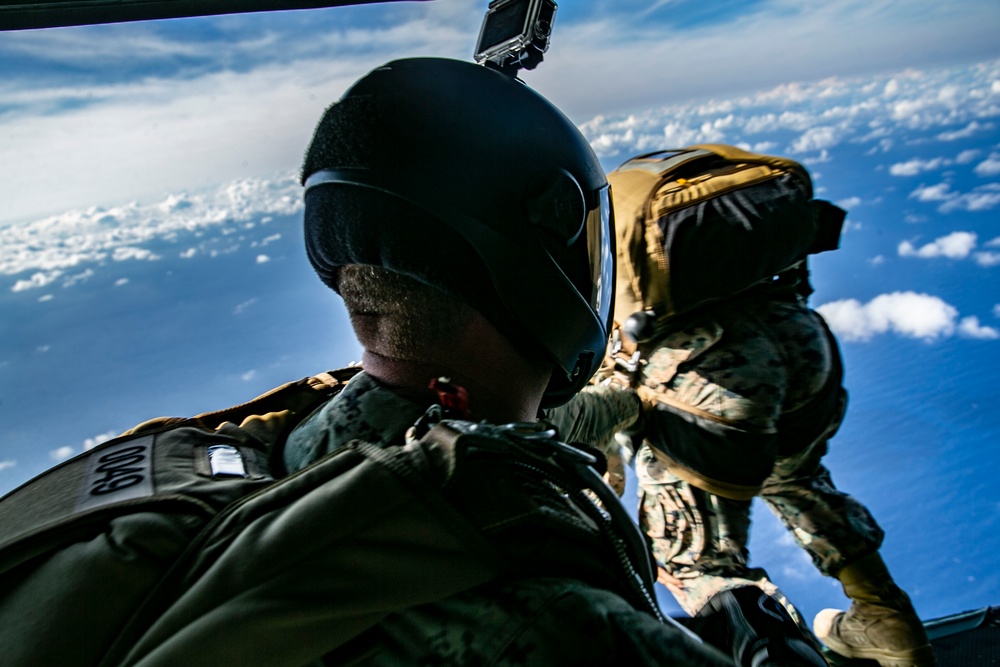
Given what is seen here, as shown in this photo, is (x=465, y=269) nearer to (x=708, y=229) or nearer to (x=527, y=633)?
(x=527, y=633)

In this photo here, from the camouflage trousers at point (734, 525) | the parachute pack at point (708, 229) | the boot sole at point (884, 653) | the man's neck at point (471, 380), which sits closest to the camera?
the man's neck at point (471, 380)

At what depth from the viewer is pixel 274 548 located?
0.56 metres

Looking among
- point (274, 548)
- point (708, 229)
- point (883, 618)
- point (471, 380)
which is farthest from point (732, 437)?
point (274, 548)

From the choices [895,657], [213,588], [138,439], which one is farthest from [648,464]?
[213,588]

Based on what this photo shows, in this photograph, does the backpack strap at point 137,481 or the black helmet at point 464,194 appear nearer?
the backpack strap at point 137,481

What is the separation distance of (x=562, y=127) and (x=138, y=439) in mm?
668

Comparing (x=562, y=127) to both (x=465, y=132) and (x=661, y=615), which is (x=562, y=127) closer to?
(x=465, y=132)

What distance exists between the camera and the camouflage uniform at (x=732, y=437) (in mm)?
2062

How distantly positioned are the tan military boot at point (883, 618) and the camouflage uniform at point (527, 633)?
7.03 feet

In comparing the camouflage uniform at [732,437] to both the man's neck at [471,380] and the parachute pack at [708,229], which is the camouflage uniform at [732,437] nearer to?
the parachute pack at [708,229]

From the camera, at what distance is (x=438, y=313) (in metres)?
0.83

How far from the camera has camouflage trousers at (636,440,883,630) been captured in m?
2.18

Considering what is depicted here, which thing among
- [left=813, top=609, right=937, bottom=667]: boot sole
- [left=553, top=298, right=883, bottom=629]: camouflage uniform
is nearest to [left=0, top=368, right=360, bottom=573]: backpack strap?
[left=553, top=298, right=883, bottom=629]: camouflage uniform

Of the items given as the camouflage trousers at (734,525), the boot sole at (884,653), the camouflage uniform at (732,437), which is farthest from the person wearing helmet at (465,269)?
the boot sole at (884,653)
